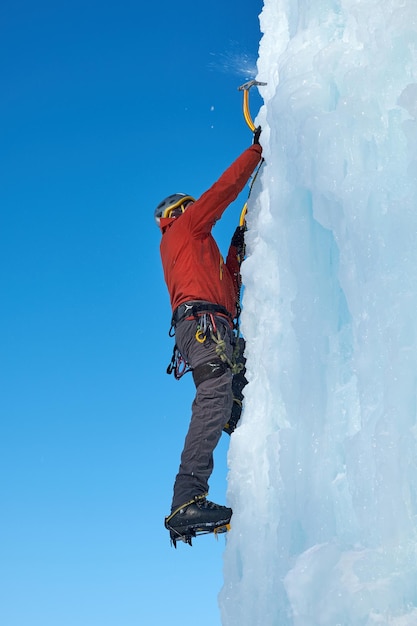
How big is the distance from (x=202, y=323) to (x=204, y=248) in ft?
2.00

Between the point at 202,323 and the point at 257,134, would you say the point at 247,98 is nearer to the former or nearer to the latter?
the point at 257,134

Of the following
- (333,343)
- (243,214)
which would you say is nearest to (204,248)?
(243,214)

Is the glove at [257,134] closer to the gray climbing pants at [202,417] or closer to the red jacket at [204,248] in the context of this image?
the red jacket at [204,248]

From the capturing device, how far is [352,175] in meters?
3.75

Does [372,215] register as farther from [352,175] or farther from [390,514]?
[390,514]

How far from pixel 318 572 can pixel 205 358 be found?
1707 millimetres

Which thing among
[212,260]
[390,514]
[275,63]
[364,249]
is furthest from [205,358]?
[275,63]

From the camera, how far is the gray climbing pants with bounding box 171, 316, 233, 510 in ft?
14.4

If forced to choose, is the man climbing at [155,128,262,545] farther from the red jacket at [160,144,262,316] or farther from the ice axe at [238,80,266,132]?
the ice axe at [238,80,266,132]

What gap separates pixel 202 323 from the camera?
4707mm

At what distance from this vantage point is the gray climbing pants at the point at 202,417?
4383 millimetres

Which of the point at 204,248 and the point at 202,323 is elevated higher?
the point at 204,248

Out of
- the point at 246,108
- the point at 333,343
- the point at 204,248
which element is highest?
the point at 246,108

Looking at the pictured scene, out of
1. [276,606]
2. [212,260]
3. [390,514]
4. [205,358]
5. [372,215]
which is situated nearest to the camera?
[390,514]
